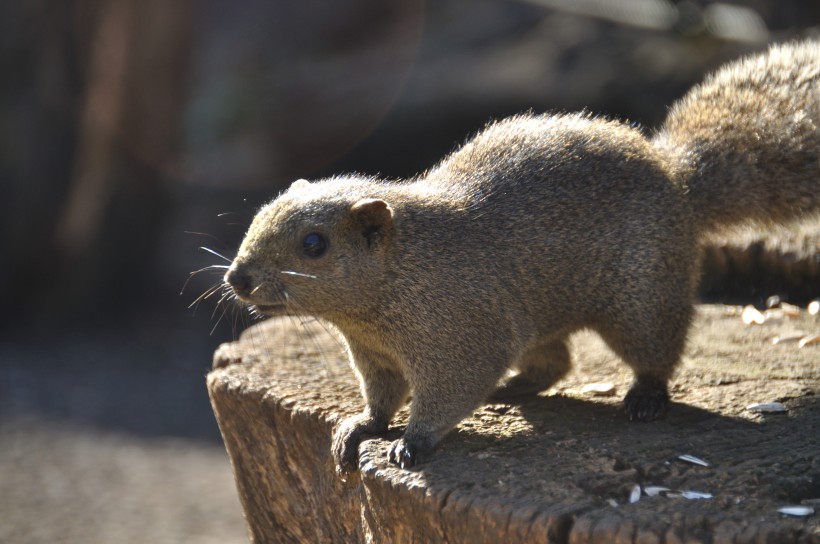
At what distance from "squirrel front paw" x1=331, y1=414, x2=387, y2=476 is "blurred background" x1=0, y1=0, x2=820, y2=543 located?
17.1 feet

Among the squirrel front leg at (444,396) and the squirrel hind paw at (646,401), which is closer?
the squirrel front leg at (444,396)

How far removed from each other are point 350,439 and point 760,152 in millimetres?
2259

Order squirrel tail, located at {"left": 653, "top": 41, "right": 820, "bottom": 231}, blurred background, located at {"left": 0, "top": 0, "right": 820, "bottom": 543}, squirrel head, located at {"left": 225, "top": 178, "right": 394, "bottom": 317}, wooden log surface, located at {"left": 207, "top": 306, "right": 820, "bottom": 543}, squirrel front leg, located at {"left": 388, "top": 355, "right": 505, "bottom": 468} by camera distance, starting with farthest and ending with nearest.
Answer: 1. blurred background, located at {"left": 0, "top": 0, "right": 820, "bottom": 543}
2. squirrel tail, located at {"left": 653, "top": 41, "right": 820, "bottom": 231}
3. squirrel head, located at {"left": 225, "top": 178, "right": 394, "bottom": 317}
4. squirrel front leg, located at {"left": 388, "top": 355, "right": 505, "bottom": 468}
5. wooden log surface, located at {"left": 207, "top": 306, "right": 820, "bottom": 543}

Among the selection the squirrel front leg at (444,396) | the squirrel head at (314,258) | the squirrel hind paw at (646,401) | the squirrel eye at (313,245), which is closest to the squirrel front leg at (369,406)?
the squirrel front leg at (444,396)

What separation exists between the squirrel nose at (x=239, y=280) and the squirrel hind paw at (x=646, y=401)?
1612 mm

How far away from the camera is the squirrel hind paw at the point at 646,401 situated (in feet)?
12.8

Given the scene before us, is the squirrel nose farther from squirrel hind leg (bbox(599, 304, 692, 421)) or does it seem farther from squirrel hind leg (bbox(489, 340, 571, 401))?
squirrel hind leg (bbox(599, 304, 692, 421))

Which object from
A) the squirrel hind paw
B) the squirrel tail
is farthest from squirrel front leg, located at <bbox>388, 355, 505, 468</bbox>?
the squirrel tail

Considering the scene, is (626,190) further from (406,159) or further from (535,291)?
(406,159)

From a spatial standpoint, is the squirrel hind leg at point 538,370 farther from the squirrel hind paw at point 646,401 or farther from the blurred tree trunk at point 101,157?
the blurred tree trunk at point 101,157

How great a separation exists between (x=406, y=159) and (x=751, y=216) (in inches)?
326

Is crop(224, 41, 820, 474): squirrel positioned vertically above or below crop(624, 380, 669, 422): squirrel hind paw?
above

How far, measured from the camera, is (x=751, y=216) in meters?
4.48

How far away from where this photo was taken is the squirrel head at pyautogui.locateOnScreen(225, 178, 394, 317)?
12.5 feet
